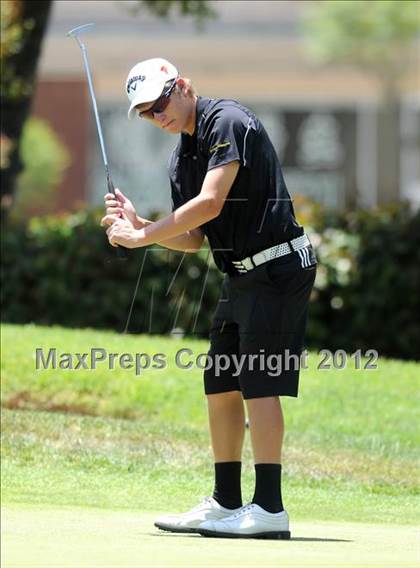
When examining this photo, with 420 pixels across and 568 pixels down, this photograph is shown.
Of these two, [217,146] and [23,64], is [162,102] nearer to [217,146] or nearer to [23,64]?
[217,146]

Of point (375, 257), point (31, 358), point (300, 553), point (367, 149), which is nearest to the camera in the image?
point (300, 553)

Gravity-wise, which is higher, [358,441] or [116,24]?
[116,24]

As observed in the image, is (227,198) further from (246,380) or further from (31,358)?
(31,358)

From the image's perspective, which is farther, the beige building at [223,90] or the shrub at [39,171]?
the beige building at [223,90]

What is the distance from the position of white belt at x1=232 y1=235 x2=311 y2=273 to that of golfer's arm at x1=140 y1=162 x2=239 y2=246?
27 cm

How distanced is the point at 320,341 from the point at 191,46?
1074 inches

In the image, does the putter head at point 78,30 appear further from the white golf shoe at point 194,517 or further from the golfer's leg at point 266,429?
the white golf shoe at point 194,517

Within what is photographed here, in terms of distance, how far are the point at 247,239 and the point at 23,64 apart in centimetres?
894

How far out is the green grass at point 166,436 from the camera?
291 inches

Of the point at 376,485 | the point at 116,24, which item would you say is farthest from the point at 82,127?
the point at 376,485

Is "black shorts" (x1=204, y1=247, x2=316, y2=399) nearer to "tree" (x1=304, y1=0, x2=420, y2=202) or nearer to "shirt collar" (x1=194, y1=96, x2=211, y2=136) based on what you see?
"shirt collar" (x1=194, y1=96, x2=211, y2=136)

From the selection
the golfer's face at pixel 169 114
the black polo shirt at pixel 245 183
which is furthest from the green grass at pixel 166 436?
the golfer's face at pixel 169 114

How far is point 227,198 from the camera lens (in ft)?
19.7

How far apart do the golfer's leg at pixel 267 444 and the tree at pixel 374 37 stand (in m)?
37.5
